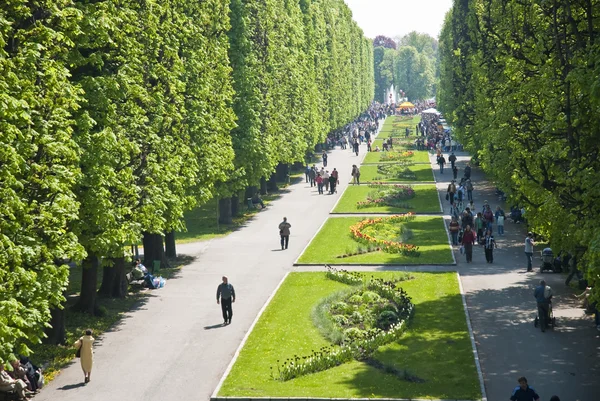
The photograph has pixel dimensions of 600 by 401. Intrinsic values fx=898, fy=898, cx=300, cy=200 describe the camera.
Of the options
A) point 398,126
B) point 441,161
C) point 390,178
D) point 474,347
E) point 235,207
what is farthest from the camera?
point 398,126

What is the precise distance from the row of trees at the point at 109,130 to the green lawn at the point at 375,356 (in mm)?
5053

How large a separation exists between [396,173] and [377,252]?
3418 centimetres

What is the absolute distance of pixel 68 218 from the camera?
74.9 ft

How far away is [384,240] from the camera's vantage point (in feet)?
143

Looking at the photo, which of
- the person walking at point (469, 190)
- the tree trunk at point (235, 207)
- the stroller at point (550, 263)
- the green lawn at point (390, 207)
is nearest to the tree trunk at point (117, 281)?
the stroller at point (550, 263)

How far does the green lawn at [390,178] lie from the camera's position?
235 feet

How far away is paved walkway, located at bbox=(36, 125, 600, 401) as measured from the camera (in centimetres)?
2231

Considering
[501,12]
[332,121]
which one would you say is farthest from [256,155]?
[332,121]

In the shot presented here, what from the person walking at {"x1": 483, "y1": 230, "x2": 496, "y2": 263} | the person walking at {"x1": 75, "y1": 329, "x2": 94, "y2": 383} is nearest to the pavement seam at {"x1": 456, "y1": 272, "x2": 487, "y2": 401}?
the person walking at {"x1": 483, "y1": 230, "x2": 496, "y2": 263}

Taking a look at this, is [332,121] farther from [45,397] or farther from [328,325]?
[45,397]

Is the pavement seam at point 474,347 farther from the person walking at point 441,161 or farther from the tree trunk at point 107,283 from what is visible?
the person walking at point 441,161

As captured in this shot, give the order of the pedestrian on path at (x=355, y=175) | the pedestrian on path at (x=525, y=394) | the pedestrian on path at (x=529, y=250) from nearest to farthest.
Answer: the pedestrian on path at (x=525, y=394) < the pedestrian on path at (x=529, y=250) < the pedestrian on path at (x=355, y=175)

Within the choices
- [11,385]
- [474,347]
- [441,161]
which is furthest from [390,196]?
[11,385]

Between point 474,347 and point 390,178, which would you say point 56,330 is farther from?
point 390,178
